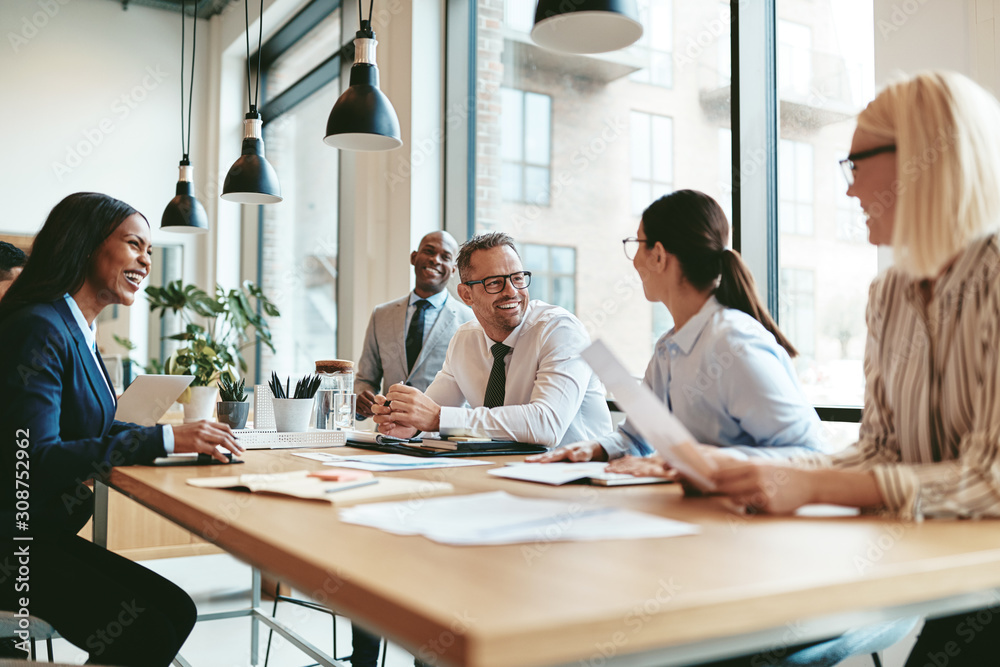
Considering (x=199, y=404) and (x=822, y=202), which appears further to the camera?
(x=199, y=404)

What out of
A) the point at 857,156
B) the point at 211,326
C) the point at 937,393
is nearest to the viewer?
the point at 937,393

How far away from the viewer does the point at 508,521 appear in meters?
1.06

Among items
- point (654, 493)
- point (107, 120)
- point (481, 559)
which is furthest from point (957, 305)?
point (107, 120)

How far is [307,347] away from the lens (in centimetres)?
679

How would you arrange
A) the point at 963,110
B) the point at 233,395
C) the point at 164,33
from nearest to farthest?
1. the point at 963,110
2. the point at 233,395
3. the point at 164,33

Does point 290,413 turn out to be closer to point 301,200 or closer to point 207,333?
point 301,200

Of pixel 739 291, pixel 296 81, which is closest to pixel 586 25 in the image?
pixel 739 291

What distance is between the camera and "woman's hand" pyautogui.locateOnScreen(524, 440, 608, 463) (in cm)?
187

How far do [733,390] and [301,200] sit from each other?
5.92m

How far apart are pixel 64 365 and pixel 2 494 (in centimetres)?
29

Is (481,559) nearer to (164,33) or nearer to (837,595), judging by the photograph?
(837,595)

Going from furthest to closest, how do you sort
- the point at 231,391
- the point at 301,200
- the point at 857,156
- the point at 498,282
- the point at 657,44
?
1. the point at 301,200
2. the point at 657,44
3. the point at 498,282
4. the point at 231,391
5. the point at 857,156

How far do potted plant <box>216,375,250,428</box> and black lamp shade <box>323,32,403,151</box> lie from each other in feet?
2.99

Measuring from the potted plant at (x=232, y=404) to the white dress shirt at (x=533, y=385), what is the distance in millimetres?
645
